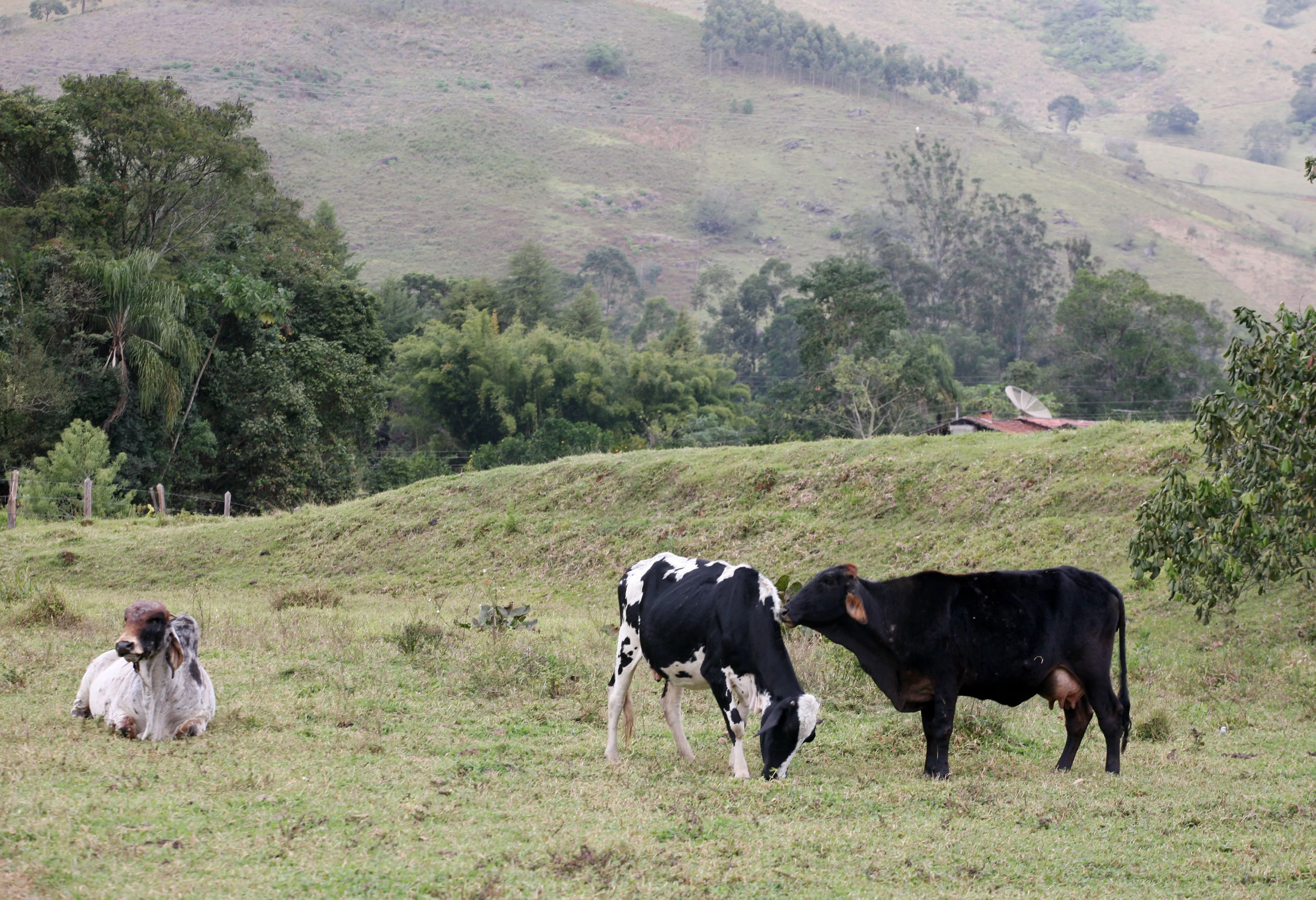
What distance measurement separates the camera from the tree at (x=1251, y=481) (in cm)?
808

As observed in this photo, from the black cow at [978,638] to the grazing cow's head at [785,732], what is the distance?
856mm

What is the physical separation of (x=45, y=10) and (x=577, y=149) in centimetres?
7627

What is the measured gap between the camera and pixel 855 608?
8.37 meters

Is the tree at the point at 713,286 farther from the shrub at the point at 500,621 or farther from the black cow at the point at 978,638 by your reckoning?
the black cow at the point at 978,638

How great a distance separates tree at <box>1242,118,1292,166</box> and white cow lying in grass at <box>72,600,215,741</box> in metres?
197

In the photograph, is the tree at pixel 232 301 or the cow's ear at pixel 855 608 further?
the tree at pixel 232 301

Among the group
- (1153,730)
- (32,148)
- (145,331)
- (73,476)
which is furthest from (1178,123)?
(1153,730)

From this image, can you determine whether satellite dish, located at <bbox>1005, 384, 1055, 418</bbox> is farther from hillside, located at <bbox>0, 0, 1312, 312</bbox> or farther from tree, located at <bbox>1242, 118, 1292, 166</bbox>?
tree, located at <bbox>1242, 118, 1292, 166</bbox>

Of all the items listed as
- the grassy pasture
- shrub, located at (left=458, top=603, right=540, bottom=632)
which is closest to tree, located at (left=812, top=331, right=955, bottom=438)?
the grassy pasture

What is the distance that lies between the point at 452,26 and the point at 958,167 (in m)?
90.4

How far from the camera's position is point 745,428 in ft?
161

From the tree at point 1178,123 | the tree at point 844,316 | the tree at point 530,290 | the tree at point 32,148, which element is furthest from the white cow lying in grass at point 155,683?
the tree at point 1178,123

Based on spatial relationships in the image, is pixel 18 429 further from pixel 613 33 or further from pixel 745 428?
pixel 613 33

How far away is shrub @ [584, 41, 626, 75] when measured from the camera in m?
175
